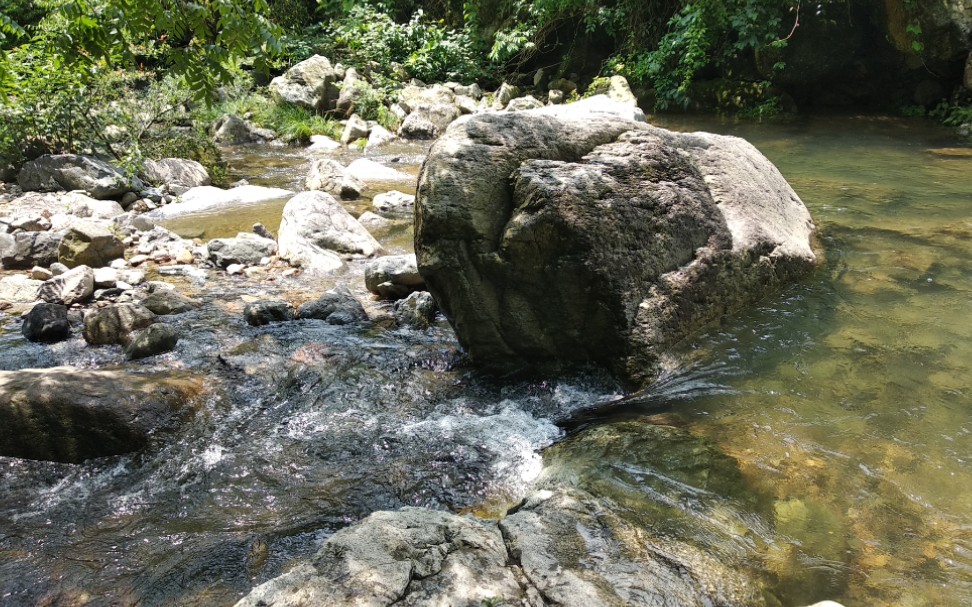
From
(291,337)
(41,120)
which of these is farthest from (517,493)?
(41,120)

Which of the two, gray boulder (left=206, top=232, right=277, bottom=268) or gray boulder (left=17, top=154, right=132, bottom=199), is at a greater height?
gray boulder (left=17, top=154, right=132, bottom=199)

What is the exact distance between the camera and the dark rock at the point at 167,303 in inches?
205

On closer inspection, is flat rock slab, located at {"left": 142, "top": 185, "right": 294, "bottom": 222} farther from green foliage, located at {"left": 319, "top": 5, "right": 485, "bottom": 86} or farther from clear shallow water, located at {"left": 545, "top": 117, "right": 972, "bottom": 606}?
green foliage, located at {"left": 319, "top": 5, "right": 485, "bottom": 86}

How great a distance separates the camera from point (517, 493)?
9.71 feet

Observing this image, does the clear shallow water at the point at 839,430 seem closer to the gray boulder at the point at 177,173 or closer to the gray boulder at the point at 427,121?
the gray boulder at the point at 177,173

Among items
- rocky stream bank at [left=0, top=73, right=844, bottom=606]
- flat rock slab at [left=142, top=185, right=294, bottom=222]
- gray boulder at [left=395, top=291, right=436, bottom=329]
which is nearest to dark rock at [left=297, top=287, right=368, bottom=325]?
rocky stream bank at [left=0, top=73, right=844, bottom=606]

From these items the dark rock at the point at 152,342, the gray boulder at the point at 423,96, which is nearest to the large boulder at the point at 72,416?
the dark rock at the point at 152,342

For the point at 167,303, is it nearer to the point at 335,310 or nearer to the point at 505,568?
the point at 335,310

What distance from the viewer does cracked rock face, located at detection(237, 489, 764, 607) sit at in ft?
5.83

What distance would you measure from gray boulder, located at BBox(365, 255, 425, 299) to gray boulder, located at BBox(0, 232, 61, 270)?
341 cm

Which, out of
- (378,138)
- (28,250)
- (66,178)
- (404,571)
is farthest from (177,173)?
(404,571)

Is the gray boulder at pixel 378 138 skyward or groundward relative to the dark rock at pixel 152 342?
skyward

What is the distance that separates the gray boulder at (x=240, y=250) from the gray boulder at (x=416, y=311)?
2261mm

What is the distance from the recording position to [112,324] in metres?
4.74
